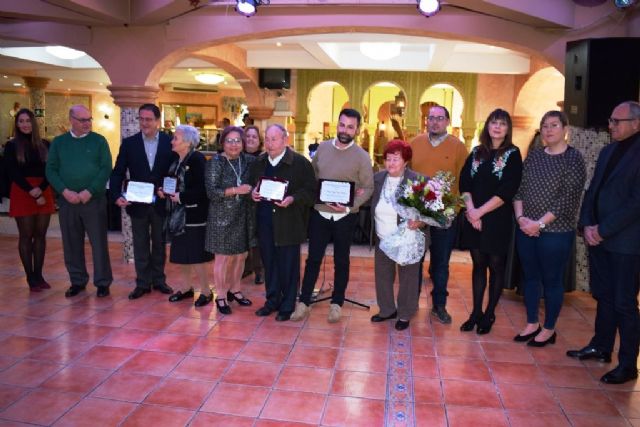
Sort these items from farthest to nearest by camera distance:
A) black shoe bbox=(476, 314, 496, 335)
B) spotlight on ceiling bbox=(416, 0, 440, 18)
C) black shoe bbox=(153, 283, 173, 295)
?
spotlight on ceiling bbox=(416, 0, 440, 18), black shoe bbox=(153, 283, 173, 295), black shoe bbox=(476, 314, 496, 335)

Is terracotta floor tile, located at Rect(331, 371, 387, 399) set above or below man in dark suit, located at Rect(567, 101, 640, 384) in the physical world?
below

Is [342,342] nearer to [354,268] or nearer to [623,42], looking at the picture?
[354,268]

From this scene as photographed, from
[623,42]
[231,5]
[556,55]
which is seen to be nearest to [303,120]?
[231,5]

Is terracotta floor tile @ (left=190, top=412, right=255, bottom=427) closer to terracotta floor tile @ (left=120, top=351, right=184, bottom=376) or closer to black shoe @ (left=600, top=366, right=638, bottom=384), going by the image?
terracotta floor tile @ (left=120, top=351, right=184, bottom=376)

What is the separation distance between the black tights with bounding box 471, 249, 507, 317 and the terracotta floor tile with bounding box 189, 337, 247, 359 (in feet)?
5.81

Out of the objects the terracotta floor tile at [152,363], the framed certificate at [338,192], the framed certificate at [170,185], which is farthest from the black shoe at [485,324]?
the framed certificate at [170,185]

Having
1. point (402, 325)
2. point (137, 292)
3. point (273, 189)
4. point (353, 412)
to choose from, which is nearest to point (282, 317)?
point (402, 325)

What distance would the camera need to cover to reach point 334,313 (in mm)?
4426

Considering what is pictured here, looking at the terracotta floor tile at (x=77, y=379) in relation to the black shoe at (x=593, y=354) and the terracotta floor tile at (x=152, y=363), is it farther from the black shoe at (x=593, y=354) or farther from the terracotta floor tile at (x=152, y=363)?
the black shoe at (x=593, y=354)

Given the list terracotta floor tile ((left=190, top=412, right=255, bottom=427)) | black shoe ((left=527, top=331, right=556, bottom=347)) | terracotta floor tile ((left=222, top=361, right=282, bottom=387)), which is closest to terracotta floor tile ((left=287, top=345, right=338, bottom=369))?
terracotta floor tile ((left=222, top=361, right=282, bottom=387))

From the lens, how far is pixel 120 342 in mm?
3887

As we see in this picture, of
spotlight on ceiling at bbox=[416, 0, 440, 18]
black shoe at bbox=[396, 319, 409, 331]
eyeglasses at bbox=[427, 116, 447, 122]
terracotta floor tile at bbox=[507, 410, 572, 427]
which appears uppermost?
spotlight on ceiling at bbox=[416, 0, 440, 18]

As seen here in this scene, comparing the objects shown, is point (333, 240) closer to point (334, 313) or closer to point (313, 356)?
point (334, 313)

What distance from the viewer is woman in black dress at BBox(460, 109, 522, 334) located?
12.6ft
